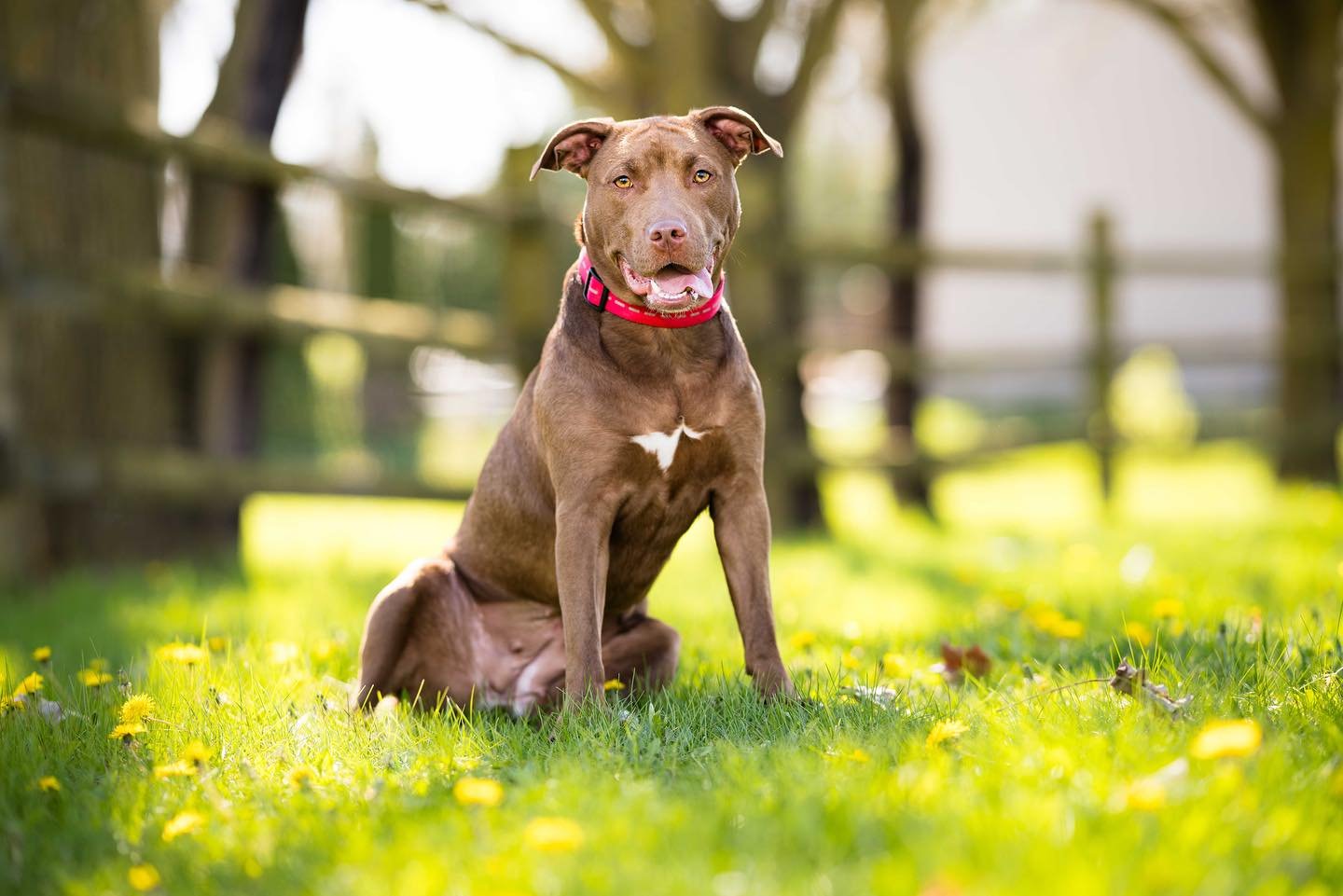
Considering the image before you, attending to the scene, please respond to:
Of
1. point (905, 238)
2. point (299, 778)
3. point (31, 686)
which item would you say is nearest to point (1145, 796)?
point (299, 778)

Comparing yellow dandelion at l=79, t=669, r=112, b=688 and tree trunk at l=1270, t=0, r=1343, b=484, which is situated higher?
tree trunk at l=1270, t=0, r=1343, b=484

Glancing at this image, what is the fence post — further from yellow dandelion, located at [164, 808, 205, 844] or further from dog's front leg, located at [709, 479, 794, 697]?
yellow dandelion, located at [164, 808, 205, 844]

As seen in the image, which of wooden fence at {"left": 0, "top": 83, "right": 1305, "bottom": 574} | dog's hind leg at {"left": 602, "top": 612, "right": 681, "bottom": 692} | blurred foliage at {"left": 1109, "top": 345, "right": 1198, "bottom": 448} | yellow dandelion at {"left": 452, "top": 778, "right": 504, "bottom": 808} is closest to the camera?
yellow dandelion at {"left": 452, "top": 778, "right": 504, "bottom": 808}

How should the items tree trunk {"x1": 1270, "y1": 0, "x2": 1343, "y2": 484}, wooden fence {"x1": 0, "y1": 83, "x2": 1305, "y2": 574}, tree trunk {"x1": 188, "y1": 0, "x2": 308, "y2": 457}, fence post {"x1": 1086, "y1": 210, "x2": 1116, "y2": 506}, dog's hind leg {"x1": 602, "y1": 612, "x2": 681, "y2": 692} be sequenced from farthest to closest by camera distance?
tree trunk {"x1": 1270, "y1": 0, "x2": 1343, "y2": 484} < fence post {"x1": 1086, "y1": 210, "x2": 1116, "y2": 506} < tree trunk {"x1": 188, "y1": 0, "x2": 308, "y2": 457} < wooden fence {"x1": 0, "y1": 83, "x2": 1305, "y2": 574} < dog's hind leg {"x1": 602, "y1": 612, "x2": 681, "y2": 692}

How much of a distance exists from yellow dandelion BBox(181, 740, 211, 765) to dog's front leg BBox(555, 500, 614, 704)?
84 cm

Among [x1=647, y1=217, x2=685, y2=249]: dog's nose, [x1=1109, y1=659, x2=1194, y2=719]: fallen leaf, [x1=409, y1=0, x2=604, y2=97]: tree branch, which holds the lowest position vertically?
[x1=1109, y1=659, x2=1194, y2=719]: fallen leaf

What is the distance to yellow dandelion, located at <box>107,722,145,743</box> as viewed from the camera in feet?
8.64

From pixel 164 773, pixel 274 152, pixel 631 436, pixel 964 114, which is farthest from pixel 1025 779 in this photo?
pixel 964 114

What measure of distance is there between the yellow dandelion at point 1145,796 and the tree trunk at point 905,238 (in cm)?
638

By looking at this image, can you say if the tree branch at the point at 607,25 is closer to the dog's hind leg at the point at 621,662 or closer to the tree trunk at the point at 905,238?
the tree trunk at the point at 905,238

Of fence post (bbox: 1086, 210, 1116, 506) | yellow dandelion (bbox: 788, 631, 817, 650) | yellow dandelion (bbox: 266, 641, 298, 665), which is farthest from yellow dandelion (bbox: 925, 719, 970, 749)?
fence post (bbox: 1086, 210, 1116, 506)

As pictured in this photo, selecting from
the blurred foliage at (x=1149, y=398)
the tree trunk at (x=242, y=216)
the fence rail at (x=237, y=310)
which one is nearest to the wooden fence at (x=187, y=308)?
the fence rail at (x=237, y=310)

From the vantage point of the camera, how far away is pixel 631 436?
9.73 feet

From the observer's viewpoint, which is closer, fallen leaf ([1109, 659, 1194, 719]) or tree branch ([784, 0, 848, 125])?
fallen leaf ([1109, 659, 1194, 719])
